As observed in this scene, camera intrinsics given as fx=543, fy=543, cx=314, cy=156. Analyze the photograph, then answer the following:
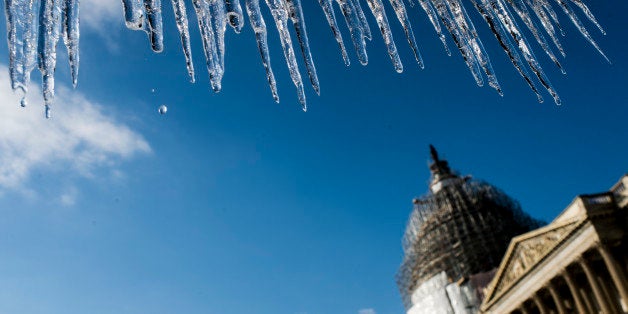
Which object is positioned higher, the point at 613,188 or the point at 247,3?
the point at 613,188

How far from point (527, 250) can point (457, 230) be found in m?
30.5

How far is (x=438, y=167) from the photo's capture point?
71.8 metres

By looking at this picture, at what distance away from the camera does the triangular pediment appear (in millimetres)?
24484

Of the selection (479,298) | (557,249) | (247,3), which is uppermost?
(479,298)

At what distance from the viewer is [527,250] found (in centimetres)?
2769

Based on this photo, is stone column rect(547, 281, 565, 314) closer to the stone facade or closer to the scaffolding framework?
the stone facade

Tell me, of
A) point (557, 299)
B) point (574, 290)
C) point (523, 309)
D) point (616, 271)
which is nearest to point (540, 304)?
point (557, 299)

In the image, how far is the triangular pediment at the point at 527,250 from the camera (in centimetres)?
2448

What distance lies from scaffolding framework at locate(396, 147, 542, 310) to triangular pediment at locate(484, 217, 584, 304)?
22.3 m

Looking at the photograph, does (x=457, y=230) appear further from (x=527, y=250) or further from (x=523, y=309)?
(x=527, y=250)

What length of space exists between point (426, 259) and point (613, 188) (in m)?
36.5

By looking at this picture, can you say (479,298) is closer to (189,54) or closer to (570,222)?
(570,222)

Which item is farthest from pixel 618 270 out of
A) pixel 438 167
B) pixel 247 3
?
pixel 438 167

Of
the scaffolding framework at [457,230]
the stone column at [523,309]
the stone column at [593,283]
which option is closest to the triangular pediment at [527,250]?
the stone column at [523,309]
